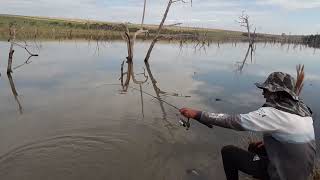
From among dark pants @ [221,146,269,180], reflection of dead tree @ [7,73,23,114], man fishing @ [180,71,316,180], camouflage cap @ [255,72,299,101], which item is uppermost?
camouflage cap @ [255,72,299,101]

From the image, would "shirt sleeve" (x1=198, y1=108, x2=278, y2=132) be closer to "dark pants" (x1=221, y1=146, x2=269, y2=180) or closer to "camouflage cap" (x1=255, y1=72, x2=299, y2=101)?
"camouflage cap" (x1=255, y1=72, x2=299, y2=101)

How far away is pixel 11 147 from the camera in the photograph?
794 cm

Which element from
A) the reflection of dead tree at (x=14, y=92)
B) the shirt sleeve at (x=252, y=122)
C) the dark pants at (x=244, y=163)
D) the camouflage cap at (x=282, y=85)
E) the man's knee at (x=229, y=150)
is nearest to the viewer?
the shirt sleeve at (x=252, y=122)

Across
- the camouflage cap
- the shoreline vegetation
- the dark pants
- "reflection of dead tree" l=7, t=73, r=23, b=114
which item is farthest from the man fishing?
the shoreline vegetation

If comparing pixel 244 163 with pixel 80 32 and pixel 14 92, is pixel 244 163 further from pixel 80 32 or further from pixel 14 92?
pixel 80 32

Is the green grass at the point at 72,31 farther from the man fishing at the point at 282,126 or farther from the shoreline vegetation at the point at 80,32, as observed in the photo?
the man fishing at the point at 282,126

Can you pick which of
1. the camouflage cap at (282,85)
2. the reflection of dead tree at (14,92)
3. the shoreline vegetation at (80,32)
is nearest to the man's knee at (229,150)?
the camouflage cap at (282,85)

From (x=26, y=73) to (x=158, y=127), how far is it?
1136 cm

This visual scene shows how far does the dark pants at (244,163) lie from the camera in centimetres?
482

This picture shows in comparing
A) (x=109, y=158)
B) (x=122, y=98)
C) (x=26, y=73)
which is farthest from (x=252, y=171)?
(x=26, y=73)

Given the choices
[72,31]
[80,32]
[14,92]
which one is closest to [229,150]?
[14,92]

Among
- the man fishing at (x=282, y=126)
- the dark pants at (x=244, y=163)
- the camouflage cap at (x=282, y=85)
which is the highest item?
the camouflage cap at (x=282, y=85)

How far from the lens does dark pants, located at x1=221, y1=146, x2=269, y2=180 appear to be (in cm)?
482

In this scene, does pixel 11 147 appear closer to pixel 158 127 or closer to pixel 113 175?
pixel 113 175
